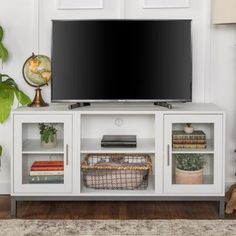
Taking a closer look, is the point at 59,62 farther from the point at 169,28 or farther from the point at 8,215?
the point at 8,215

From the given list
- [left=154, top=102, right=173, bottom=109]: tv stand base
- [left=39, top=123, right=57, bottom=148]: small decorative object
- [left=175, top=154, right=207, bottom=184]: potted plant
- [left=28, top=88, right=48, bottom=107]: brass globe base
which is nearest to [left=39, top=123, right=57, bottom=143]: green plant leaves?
[left=39, top=123, right=57, bottom=148]: small decorative object

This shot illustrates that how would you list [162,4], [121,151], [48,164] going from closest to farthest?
1. [121,151]
2. [48,164]
3. [162,4]

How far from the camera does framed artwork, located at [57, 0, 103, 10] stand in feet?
11.7

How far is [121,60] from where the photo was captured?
3.36 meters

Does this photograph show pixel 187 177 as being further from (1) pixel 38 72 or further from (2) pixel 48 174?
(1) pixel 38 72

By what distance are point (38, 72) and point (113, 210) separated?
1098mm

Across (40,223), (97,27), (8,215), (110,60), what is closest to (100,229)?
(40,223)

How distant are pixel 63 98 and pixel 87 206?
0.78m

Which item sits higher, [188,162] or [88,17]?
[88,17]

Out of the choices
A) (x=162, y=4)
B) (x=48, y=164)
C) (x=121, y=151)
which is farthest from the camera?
(x=162, y=4)

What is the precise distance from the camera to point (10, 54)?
11.9 ft

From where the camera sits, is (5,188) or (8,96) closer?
(8,96)

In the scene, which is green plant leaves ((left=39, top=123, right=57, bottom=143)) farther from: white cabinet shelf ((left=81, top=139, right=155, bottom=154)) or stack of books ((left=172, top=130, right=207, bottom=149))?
stack of books ((left=172, top=130, right=207, bottom=149))

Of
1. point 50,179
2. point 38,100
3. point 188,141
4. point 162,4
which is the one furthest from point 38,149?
point 162,4
